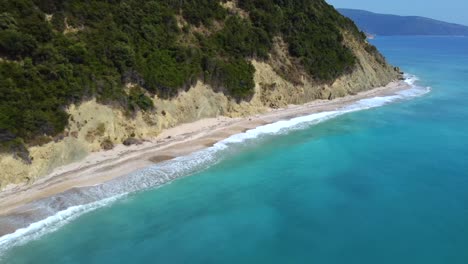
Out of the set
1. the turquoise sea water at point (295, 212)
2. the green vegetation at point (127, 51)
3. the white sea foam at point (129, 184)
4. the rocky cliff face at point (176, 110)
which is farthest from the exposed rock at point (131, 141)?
the turquoise sea water at point (295, 212)

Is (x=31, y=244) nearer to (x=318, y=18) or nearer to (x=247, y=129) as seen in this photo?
→ (x=247, y=129)

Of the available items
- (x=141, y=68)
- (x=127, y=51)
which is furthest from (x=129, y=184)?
(x=127, y=51)

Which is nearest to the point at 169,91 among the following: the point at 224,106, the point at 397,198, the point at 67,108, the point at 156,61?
the point at 156,61

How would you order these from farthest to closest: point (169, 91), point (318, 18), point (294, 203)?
point (318, 18) < point (169, 91) < point (294, 203)

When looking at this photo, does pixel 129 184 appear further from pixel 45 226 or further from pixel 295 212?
pixel 295 212

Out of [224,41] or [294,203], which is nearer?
[294,203]

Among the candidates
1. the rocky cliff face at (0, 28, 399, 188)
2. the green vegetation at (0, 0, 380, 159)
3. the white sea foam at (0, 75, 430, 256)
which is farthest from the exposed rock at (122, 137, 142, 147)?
the white sea foam at (0, 75, 430, 256)

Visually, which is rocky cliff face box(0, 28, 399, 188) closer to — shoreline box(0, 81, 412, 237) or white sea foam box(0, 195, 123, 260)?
shoreline box(0, 81, 412, 237)
